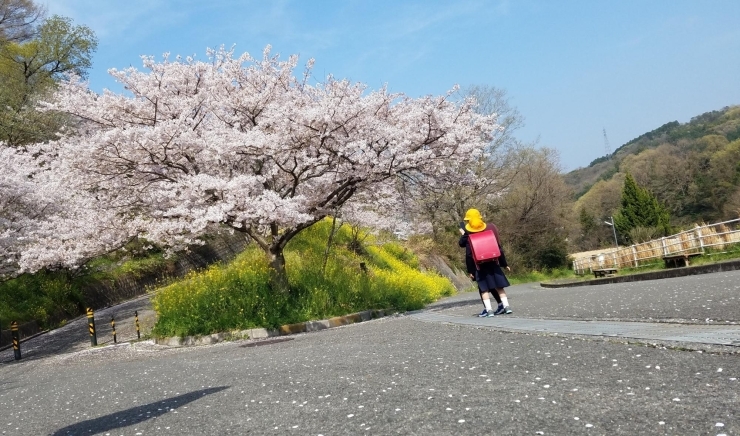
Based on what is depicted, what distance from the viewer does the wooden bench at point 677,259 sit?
19.1 meters

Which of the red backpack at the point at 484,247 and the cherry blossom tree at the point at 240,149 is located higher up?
the cherry blossom tree at the point at 240,149

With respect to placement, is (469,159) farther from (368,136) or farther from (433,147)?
(368,136)

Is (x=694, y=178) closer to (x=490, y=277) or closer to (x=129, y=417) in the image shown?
(x=490, y=277)

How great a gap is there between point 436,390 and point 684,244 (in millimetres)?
19712

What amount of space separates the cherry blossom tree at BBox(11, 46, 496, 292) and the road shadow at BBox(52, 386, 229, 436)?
7325mm

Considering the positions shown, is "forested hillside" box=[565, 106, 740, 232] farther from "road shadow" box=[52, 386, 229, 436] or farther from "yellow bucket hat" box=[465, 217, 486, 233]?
"road shadow" box=[52, 386, 229, 436]

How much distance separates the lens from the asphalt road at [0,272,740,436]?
3.38m

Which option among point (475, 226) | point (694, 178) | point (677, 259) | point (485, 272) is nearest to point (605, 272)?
point (677, 259)

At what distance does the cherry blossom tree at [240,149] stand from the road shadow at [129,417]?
24.0 feet

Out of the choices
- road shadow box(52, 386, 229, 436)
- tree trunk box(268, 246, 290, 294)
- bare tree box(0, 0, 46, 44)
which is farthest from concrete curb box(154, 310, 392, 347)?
bare tree box(0, 0, 46, 44)

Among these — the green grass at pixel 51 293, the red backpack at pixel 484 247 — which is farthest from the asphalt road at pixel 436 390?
the green grass at pixel 51 293

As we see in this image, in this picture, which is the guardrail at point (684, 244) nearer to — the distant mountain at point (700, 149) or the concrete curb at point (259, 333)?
the concrete curb at point (259, 333)

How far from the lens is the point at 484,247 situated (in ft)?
32.7

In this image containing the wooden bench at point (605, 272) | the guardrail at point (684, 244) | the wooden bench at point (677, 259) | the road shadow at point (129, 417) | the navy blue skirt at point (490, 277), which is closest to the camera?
the road shadow at point (129, 417)
